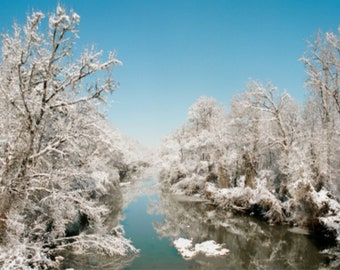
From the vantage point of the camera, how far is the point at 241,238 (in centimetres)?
1911

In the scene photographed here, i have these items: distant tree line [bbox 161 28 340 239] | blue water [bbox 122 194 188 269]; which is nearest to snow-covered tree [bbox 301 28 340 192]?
distant tree line [bbox 161 28 340 239]

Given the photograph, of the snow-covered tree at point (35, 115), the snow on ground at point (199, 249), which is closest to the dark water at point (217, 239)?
the snow on ground at point (199, 249)

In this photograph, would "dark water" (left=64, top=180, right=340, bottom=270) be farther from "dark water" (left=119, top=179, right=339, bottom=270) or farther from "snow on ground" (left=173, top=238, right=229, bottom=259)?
"snow on ground" (left=173, top=238, right=229, bottom=259)

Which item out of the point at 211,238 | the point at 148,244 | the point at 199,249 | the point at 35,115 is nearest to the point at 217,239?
the point at 211,238

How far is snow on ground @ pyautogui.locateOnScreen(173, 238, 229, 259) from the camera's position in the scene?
51.2 ft

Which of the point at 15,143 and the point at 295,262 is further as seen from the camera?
the point at 295,262

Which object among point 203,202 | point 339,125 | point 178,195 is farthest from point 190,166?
point 339,125

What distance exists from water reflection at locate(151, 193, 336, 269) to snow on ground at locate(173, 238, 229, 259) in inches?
19.3

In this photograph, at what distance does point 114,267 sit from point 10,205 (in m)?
6.53

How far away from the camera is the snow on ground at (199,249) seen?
51.2 feet

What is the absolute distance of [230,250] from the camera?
16656mm

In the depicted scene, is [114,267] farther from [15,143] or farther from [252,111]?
[252,111]

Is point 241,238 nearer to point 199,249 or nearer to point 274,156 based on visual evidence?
point 199,249

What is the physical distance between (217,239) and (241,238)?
1689mm
